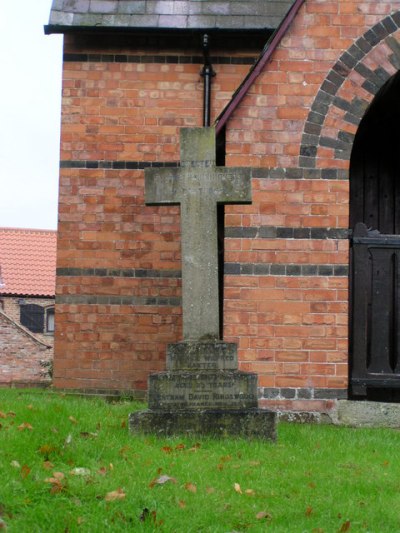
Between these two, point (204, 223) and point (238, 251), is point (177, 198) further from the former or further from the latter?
point (238, 251)

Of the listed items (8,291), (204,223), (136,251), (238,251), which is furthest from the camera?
(8,291)

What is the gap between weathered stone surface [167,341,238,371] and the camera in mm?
7766

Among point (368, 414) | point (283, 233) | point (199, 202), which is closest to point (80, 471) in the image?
point (199, 202)

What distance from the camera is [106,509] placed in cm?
534

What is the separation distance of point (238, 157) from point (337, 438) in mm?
3361

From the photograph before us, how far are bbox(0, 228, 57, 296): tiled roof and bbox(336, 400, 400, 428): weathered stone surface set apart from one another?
2397 centimetres

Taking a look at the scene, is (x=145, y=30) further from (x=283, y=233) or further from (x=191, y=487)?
(x=191, y=487)

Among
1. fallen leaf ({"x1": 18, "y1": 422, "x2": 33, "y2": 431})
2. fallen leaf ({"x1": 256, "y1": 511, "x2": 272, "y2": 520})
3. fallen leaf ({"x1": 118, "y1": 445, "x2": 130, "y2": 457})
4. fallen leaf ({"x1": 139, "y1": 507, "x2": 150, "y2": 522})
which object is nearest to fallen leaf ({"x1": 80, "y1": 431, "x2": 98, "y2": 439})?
fallen leaf ({"x1": 118, "y1": 445, "x2": 130, "y2": 457})

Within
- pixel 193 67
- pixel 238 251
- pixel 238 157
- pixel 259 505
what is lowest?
pixel 259 505

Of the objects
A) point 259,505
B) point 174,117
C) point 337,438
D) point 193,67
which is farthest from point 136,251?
point 259,505

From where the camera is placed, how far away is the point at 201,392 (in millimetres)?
7652

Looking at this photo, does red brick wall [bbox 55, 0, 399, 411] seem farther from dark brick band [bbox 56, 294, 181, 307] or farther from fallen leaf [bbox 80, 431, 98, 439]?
fallen leaf [bbox 80, 431, 98, 439]

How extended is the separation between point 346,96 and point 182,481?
5421mm

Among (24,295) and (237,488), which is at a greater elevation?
(24,295)
